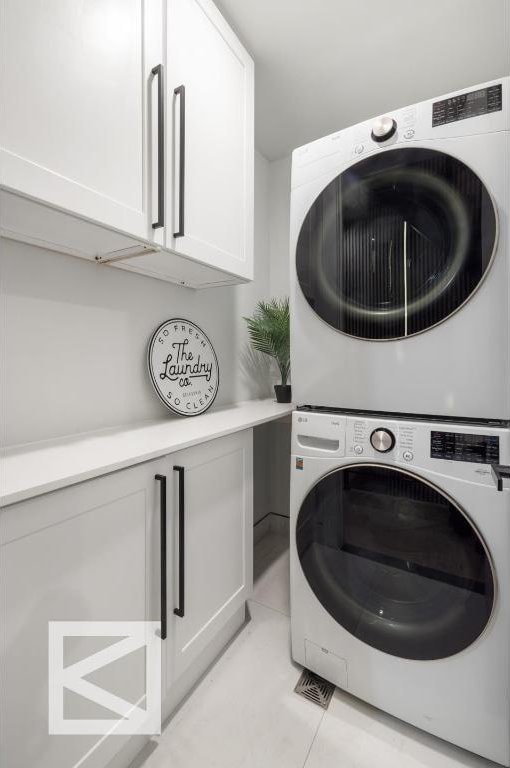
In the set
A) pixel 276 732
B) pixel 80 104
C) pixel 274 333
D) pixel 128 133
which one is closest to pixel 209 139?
pixel 128 133

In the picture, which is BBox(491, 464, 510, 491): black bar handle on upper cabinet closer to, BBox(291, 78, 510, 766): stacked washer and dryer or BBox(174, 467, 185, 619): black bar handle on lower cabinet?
BBox(291, 78, 510, 766): stacked washer and dryer

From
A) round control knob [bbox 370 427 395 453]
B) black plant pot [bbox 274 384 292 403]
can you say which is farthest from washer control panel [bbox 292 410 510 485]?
black plant pot [bbox 274 384 292 403]

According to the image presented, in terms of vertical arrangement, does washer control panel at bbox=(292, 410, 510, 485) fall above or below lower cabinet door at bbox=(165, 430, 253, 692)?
above

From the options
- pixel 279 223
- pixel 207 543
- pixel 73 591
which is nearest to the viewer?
pixel 73 591

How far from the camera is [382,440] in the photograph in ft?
3.28

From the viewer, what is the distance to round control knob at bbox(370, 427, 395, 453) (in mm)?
987

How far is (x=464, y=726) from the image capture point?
921 mm

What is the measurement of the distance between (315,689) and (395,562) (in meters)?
0.57

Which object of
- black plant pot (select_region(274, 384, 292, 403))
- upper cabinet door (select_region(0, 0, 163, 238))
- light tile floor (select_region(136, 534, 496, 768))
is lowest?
light tile floor (select_region(136, 534, 496, 768))

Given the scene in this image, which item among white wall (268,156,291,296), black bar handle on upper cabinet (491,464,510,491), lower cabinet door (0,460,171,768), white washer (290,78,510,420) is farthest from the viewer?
white wall (268,156,291,296)

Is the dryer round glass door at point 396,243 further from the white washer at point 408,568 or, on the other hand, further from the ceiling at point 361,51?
the ceiling at point 361,51

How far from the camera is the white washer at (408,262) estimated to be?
0.87 meters
